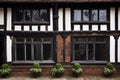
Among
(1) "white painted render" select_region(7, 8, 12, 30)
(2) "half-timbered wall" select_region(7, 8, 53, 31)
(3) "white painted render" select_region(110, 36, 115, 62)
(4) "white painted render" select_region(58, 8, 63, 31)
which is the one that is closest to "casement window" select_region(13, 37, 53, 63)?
(2) "half-timbered wall" select_region(7, 8, 53, 31)

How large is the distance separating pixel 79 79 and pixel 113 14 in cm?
460

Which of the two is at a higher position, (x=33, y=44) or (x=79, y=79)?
(x=33, y=44)

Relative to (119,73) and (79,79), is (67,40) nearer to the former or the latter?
(79,79)

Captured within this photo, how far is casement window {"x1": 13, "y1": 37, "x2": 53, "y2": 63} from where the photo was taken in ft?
57.3

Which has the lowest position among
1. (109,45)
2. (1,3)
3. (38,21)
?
(109,45)

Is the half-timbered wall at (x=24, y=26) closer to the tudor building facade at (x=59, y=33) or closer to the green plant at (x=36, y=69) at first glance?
the tudor building facade at (x=59, y=33)

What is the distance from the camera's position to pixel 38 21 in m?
17.4

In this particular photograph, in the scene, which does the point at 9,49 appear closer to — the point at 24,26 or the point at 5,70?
the point at 5,70

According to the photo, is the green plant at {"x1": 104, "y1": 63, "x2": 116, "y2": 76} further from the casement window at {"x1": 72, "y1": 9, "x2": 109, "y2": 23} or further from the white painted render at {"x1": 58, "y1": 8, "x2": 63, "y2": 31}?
the white painted render at {"x1": 58, "y1": 8, "x2": 63, "y2": 31}

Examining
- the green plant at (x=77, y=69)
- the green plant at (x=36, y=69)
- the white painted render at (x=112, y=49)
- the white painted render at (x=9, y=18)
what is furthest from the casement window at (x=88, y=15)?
the white painted render at (x=9, y=18)

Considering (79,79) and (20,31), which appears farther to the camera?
(20,31)

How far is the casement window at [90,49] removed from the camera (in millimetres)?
17375

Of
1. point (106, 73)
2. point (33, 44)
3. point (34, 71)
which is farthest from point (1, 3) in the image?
point (106, 73)

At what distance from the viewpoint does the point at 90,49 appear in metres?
17.5
